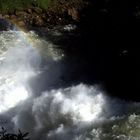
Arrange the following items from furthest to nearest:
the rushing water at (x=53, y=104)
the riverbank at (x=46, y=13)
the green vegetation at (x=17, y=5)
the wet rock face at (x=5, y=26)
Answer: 1. the green vegetation at (x=17, y=5)
2. the riverbank at (x=46, y=13)
3. the wet rock face at (x=5, y=26)
4. the rushing water at (x=53, y=104)

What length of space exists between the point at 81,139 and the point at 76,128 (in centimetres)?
88

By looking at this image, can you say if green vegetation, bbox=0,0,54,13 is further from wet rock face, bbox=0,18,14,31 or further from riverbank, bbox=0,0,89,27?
wet rock face, bbox=0,18,14,31

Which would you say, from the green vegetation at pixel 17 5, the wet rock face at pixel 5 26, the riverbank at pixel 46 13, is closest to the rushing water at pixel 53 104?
the wet rock face at pixel 5 26

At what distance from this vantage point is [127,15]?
93.6 ft

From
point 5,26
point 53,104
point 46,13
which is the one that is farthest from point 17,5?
point 53,104

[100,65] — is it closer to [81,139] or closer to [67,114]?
[67,114]

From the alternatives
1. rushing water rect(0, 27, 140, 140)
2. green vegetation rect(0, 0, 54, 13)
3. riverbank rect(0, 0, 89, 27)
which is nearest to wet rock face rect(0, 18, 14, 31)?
riverbank rect(0, 0, 89, 27)

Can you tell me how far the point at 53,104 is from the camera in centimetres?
2069

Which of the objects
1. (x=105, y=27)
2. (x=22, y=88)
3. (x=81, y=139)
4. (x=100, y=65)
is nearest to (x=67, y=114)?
(x=81, y=139)

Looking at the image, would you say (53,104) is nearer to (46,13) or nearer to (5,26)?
(5,26)

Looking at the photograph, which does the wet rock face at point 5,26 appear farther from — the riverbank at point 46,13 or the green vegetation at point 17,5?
the green vegetation at point 17,5

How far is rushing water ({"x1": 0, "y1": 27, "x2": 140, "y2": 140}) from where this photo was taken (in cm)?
1870

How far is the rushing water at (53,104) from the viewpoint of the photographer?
18703 mm

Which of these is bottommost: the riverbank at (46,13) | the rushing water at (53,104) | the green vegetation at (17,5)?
the rushing water at (53,104)
